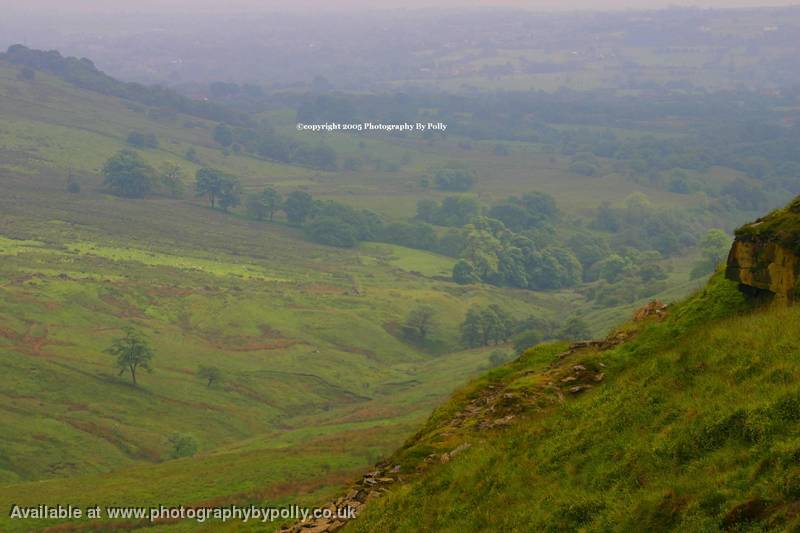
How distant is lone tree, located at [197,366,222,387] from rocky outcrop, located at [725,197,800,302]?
8602 cm

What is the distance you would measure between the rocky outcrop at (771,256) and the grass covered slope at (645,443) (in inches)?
35.8

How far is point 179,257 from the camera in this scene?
166 m

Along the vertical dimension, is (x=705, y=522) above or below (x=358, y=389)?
above

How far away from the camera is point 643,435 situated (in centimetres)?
1994

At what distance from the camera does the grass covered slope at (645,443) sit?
16.5 m

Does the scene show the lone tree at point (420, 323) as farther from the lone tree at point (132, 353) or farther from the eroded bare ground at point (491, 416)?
the eroded bare ground at point (491, 416)

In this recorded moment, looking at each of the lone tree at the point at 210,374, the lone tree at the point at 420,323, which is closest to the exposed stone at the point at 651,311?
the lone tree at the point at 210,374

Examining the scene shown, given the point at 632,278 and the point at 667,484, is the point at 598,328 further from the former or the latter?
the point at 667,484

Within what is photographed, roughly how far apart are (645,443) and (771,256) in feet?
28.1

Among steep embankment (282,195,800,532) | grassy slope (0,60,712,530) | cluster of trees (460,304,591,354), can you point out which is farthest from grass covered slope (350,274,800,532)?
cluster of trees (460,304,591,354)

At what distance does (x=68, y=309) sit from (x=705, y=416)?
11494cm

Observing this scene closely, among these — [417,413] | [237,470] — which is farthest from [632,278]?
[237,470]

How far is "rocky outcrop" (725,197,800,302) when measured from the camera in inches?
949

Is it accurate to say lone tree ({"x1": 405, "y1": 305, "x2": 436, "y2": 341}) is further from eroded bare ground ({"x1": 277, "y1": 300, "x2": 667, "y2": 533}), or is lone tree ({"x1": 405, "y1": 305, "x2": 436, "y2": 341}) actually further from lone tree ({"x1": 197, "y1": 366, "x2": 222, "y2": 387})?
eroded bare ground ({"x1": 277, "y1": 300, "x2": 667, "y2": 533})
